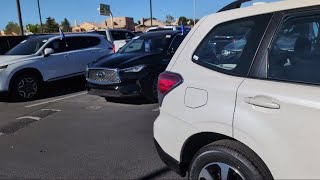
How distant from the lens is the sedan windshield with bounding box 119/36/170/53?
883cm

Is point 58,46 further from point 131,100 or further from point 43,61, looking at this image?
point 131,100

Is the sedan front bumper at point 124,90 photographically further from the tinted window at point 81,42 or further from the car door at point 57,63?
the tinted window at point 81,42

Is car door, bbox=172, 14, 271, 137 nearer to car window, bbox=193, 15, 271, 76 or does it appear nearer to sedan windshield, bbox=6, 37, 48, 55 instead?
car window, bbox=193, 15, 271, 76

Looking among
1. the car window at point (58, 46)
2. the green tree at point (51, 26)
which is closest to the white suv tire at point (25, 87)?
the car window at point (58, 46)

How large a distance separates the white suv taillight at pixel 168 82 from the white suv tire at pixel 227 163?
60cm

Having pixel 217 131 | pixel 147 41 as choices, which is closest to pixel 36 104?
pixel 147 41

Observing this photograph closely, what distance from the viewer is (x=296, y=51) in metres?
2.70

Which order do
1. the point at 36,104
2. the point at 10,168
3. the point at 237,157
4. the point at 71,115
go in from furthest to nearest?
the point at 36,104 < the point at 71,115 < the point at 10,168 < the point at 237,157

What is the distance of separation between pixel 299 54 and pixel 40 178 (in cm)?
321

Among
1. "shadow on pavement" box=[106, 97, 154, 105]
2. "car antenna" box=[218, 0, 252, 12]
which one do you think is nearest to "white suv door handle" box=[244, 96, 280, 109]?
"car antenna" box=[218, 0, 252, 12]

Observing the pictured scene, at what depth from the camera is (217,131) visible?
288cm

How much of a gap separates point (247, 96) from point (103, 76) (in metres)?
5.91

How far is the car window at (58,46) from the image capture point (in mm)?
10509

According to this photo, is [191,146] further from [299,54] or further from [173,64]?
[299,54]
